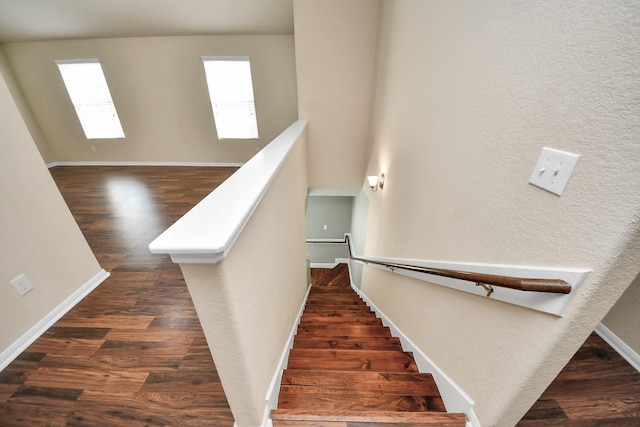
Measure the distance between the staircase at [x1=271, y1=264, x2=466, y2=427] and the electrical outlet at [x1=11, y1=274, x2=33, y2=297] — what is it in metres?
1.80

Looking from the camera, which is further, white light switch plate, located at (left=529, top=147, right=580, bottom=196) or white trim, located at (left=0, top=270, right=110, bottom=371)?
white trim, located at (left=0, top=270, right=110, bottom=371)

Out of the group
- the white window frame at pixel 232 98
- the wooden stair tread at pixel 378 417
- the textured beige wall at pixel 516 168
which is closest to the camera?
the textured beige wall at pixel 516 168

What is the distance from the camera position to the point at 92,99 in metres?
4.91

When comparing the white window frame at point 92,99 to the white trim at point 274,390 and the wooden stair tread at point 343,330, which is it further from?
the white trim at point 274,390

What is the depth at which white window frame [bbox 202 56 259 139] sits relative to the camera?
4.50 m

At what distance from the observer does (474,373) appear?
105 cm

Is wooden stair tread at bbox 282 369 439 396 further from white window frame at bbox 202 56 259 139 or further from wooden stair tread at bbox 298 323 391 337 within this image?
white window frame at bbox 202 56 259 139

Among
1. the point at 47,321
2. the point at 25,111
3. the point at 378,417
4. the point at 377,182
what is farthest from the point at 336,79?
the point at 25,111

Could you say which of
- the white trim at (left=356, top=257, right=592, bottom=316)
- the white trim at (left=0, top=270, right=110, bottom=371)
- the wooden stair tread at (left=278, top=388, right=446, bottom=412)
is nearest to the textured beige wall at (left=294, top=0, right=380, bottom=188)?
the white trim at (left=356, top=257, right=592, bottom=316)

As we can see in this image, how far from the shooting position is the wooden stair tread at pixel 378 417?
1.07 meters

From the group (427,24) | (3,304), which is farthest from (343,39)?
(3,304)

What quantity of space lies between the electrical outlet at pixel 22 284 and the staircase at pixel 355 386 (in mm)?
1800

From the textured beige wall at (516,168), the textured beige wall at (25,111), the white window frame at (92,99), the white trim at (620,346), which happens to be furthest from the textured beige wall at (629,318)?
the textured beige wall at (25,111)

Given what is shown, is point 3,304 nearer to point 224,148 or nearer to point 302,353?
point 302,353
